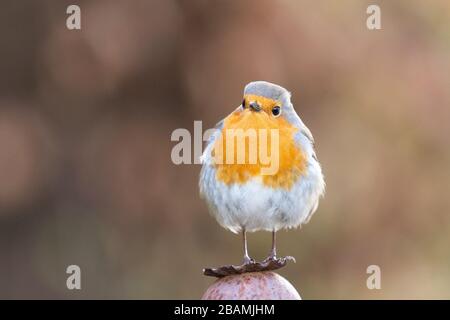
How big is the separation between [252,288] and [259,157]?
127 centimetres

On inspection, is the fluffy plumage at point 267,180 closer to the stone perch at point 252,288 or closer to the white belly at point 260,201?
the white belly at point 260,201

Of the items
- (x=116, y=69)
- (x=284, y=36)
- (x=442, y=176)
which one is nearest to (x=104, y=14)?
(x=116, y=69)

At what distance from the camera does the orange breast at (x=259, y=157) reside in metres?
4.34

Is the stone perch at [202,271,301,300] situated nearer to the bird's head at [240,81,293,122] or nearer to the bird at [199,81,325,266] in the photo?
the bird at [199,81,325,266]

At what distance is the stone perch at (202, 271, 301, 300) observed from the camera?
3.16 meters

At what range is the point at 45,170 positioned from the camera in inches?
321

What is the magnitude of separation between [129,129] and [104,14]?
45.3 inches

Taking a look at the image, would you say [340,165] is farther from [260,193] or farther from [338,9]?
[260,193]

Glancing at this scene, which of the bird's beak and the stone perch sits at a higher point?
the bird's beak

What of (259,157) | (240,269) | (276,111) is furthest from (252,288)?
(276,111)

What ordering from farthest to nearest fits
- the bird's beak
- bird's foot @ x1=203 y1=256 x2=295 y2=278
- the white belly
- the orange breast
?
the white belly
the orange breast
the bird's beak
bird's foot @ x1=203 y1=256 x2=295 y2=278

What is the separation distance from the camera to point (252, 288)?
3205 mm

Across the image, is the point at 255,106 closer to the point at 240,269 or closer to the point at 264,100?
the point at 264,100

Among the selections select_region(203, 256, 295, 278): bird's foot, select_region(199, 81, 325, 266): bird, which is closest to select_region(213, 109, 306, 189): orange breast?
select_region(199, 81, 325, 266): bird
